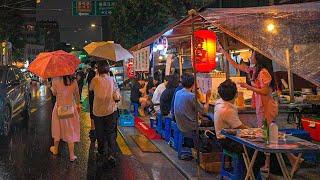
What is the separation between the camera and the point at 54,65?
8.89 metres

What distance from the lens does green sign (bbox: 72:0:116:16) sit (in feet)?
92.6

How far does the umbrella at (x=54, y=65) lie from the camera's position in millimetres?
8742

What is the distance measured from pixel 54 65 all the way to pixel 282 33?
471cm

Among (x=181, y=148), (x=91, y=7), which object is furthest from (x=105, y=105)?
(x=91, y=7)

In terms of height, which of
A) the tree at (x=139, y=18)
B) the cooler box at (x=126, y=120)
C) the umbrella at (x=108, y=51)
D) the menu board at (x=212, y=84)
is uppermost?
the tree at (x=139, y=18)

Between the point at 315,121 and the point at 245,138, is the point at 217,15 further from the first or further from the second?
the point at 315,121

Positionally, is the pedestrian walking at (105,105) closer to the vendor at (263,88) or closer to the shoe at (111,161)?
the shoe at (111,161)

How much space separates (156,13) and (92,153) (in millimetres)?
17886

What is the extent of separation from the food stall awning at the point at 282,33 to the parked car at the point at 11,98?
756cm

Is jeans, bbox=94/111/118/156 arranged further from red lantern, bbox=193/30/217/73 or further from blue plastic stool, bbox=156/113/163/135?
blue plastic stool, bbox=156/113/163/135

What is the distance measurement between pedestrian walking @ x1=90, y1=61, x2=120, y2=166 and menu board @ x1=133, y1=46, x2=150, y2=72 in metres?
6.41

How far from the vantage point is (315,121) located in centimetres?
942

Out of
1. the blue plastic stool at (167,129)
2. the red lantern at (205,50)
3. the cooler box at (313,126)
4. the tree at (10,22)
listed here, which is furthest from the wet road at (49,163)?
the tree at (10,22)

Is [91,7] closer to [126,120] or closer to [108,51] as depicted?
[126,120]
